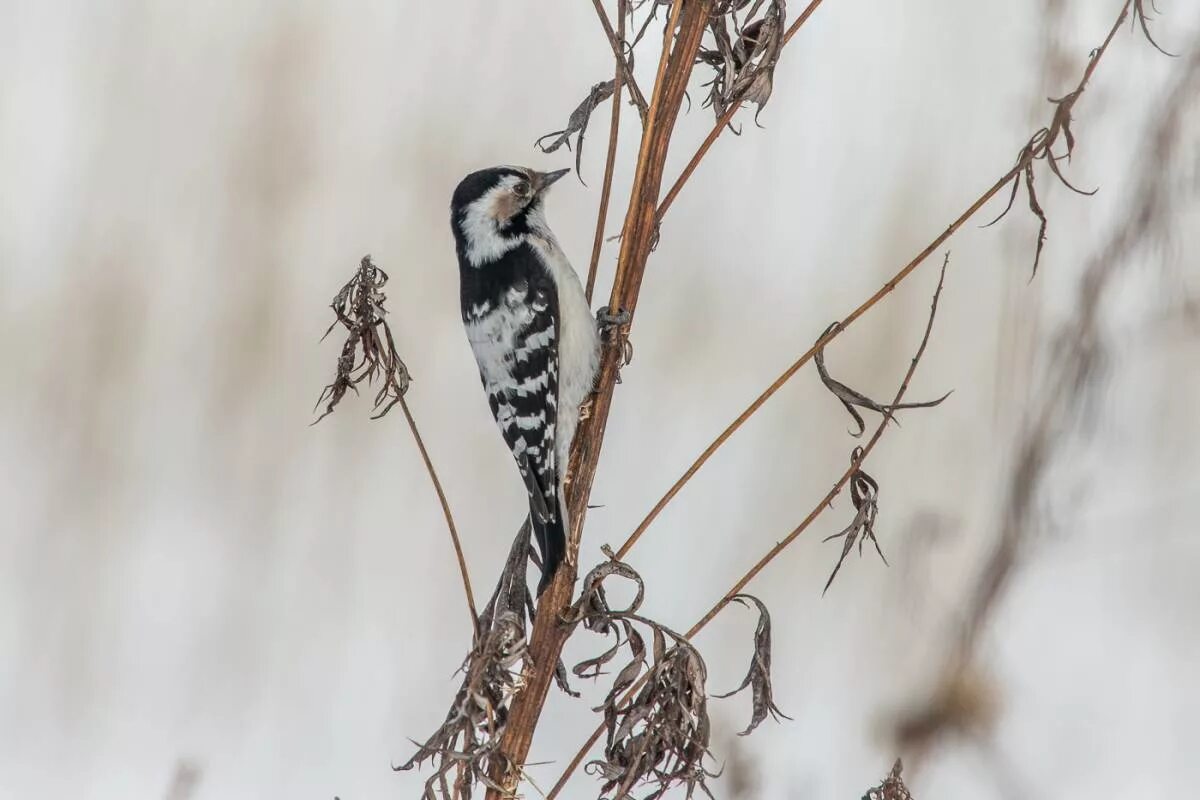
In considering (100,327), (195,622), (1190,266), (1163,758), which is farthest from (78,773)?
(1190,266)

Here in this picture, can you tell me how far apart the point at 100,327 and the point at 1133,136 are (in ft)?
5.23

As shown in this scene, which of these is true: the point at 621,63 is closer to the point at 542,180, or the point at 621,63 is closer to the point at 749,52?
the point at 749,52

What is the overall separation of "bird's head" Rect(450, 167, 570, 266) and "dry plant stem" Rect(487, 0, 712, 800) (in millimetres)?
704

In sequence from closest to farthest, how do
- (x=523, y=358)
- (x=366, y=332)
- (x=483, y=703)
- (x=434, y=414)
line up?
(x=483, y=703) < (x=366, y=332) < (x=523, y=358) < (x=434, y=414)

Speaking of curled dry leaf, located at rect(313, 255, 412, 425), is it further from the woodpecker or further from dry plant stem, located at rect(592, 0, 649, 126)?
the woodpecker

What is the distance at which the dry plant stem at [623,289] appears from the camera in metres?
0.86

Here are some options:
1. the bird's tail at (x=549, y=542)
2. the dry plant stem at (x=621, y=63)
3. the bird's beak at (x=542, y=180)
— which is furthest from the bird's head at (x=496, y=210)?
the dry plant stem at (x=621, y=63)

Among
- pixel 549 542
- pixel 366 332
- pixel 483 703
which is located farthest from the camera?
pixel 549 542

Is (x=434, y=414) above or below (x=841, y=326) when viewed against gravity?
above

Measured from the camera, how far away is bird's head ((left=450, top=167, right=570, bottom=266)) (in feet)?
5.22

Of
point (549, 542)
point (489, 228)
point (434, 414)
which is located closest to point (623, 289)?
point (549, 542)

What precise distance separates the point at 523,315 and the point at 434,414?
11.3 inches

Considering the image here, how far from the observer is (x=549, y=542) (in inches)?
44.6

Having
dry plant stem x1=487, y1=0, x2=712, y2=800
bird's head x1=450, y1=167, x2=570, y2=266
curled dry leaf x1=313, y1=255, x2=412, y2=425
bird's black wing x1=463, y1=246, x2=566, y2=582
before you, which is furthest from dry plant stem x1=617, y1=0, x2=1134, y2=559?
bird's head x1=450, y1=167, x2=570, y2=266
